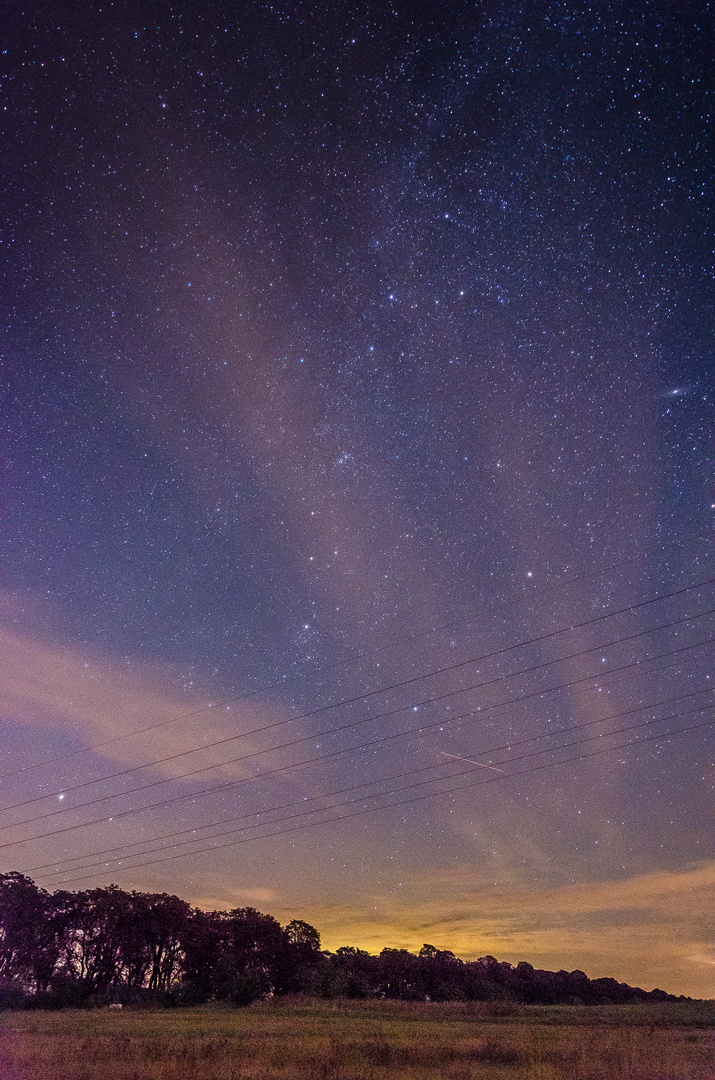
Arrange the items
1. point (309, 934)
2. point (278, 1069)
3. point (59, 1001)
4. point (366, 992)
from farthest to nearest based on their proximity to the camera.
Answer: point (309, 934) → point (366, 992) → point (59, 1001) → point (278, 1069)

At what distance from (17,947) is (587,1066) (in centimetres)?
6955

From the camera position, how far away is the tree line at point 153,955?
214ft

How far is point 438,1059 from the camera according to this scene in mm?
20547

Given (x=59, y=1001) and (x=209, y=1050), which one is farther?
(x=59, y=1001)

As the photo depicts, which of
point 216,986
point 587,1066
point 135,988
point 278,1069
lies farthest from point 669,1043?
point 135,988

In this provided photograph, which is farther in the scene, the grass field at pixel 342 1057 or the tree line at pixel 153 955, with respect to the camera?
the tree line at pixel 153 955

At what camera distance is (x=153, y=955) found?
76312 millimetres

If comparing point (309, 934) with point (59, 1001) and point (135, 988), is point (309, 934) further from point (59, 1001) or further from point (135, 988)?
point (59, 1001)

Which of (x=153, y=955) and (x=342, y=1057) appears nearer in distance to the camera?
(x=342, y=1057)

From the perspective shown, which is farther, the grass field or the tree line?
the tree line

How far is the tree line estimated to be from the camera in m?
65.3

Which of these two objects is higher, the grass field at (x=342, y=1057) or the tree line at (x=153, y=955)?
the grass field at (x=342, y=1057)

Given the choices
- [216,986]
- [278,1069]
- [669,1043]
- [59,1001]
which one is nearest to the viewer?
[278,1069]

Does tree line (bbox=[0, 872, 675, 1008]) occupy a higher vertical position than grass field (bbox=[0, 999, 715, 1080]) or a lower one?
lower
